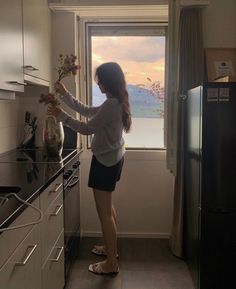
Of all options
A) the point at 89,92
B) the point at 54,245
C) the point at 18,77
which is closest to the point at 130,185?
the point at 89,92

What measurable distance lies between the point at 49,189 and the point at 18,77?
2.29 ft

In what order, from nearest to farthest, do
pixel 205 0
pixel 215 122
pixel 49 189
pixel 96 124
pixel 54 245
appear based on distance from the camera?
pixel 49 189, pixel 54 245, pixel 215 122, pixel 96 124, pixel 205 0

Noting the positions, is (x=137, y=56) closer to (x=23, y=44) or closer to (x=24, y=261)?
(x=23, y=44)

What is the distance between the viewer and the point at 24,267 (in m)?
1.37

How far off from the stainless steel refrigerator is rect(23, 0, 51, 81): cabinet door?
3.68 ft

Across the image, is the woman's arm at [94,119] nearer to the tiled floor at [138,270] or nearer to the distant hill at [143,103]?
the distant hill at [143,103]

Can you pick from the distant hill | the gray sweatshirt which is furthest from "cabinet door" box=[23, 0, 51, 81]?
the distant hill

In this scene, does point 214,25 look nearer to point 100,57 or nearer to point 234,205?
point 100,57

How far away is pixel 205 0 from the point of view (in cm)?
287

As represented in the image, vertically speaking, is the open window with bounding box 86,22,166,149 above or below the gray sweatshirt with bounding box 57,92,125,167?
above

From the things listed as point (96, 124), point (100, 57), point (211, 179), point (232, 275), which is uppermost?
point (100, 57)

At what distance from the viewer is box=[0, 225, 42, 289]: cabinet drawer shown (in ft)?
3.88

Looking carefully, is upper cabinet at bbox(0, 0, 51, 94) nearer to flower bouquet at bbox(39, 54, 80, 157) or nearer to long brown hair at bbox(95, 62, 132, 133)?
flower bouquet at bbox(39, 54, 80, 157)

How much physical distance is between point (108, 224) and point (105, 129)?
70 cm
